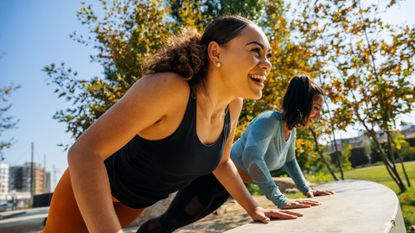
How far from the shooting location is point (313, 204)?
1.99 metres

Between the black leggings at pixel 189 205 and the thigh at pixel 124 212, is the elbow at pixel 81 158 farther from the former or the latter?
the black leggings at pixel 189 205

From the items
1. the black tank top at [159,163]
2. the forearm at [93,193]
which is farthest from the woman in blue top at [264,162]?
the forearm at [93,193]

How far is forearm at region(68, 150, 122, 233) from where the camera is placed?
3.64 feet

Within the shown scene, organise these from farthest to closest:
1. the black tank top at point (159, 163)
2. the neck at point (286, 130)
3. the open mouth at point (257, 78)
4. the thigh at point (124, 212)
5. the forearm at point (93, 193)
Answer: the neck at point (286, 130) → the thigh at point (124, 212) → the open mouth at point (257, 78) → the black tank top at point (159, 163) → the forearm at point (93, 193)

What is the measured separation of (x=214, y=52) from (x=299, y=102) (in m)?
1.43

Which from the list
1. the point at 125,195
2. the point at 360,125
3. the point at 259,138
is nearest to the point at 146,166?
the point at 125,195

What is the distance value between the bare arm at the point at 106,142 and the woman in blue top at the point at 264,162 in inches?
39.5

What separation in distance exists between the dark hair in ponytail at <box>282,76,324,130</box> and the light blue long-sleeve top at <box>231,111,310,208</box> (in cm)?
9

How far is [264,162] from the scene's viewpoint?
251 cm

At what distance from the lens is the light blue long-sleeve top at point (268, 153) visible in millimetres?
2400

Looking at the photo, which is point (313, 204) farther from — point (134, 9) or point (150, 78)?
→ point (134, 9)

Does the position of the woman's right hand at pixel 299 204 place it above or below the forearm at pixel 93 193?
below

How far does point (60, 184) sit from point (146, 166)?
0.41m

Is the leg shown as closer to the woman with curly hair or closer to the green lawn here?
the woman with curly hair
